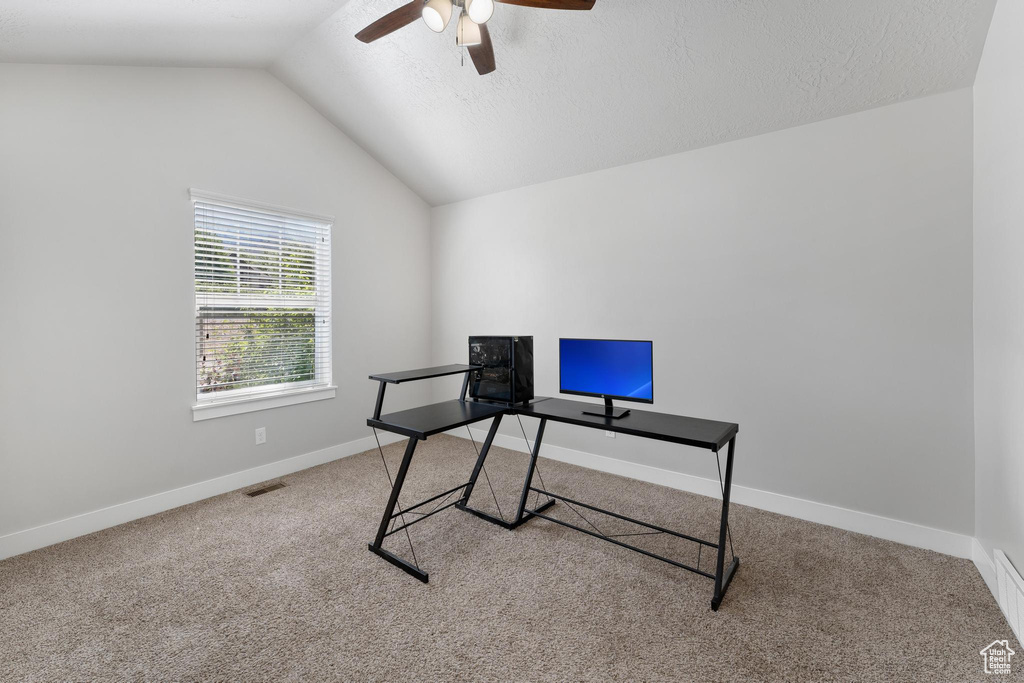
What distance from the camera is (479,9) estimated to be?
1.79 meters

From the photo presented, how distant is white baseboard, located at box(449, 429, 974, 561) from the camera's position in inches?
89.6

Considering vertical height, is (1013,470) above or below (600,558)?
above

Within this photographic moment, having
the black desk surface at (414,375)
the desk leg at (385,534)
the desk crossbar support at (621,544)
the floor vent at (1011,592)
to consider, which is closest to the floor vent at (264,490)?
the desk leg at (385,534)

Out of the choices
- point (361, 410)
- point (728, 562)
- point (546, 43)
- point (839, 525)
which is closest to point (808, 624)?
point (728, 562)

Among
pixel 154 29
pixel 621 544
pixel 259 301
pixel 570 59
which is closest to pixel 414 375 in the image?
pixel 621 544

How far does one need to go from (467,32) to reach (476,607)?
8.29ft

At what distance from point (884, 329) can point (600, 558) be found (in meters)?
1.97

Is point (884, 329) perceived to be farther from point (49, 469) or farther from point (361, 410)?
point (49, 469)

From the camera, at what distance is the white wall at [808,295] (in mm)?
2256

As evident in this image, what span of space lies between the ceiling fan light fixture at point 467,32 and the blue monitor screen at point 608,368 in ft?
5.09

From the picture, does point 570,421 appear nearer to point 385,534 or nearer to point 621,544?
point 621,544

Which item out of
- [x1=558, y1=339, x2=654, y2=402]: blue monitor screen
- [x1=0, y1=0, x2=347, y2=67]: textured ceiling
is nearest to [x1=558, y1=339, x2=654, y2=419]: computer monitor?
[x1=558, y1=339, x2=654, y2=402]: blue monitor screen

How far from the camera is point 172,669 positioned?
60.4 inches

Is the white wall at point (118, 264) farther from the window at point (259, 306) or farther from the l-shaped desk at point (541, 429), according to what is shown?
the l-shaped desk at point (541, 429)
